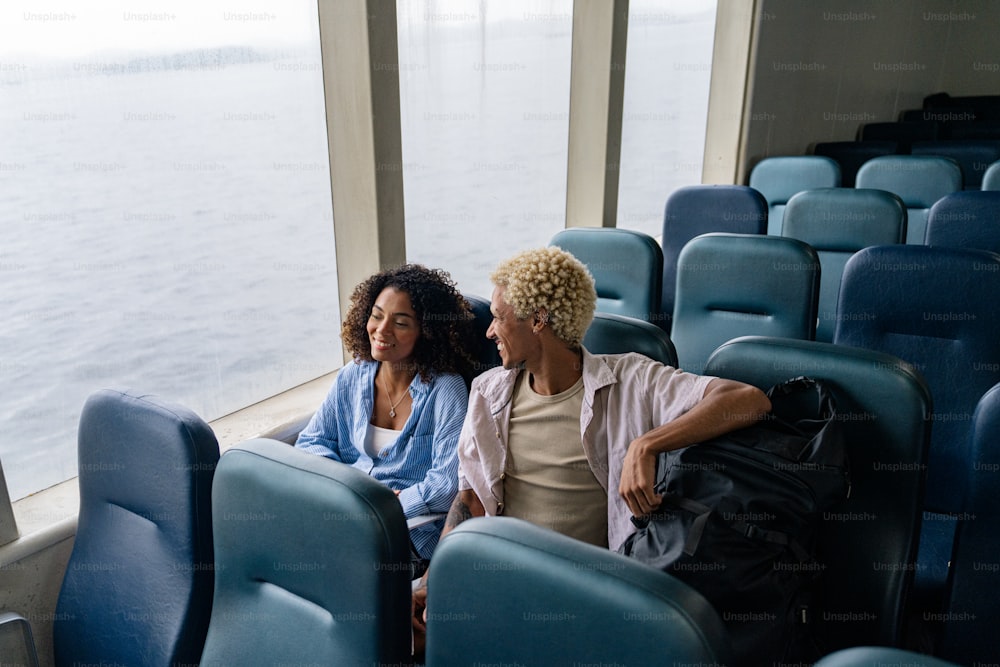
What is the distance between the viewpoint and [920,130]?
21.1 ft

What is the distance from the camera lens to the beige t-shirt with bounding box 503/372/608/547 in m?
1.65

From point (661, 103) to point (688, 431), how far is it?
385 centimetres

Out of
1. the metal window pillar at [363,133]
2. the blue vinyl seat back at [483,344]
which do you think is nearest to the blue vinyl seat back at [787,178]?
the metal window pillar at [363,133]

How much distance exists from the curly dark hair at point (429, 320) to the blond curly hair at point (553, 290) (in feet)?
0.97

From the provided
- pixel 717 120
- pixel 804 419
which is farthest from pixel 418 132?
pixel 717 120

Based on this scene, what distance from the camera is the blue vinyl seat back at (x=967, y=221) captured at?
3.03m

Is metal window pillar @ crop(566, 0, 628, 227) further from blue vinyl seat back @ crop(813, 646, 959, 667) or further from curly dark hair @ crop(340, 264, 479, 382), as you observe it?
blue vinyl seat back @ crop(813, 646, 959, 667)

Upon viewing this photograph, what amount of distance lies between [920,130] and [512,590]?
22.9 ft

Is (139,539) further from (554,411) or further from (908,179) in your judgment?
(908,179)

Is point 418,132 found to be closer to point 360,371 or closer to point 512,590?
point 360,371

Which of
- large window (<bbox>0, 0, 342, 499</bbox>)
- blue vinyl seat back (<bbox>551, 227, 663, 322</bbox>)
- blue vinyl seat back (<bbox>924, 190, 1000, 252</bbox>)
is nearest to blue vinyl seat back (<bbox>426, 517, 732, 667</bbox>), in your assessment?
large window (<bbox>0, 0, 342, 499</bbox>)

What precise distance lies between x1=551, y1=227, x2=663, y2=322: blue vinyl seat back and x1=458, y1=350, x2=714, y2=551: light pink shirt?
3.32ft

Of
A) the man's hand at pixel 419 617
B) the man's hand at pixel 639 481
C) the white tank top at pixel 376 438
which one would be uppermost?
the man's hand at pixel 639 481

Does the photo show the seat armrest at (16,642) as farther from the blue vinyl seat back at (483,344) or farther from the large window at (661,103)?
the large window at (661,103)
